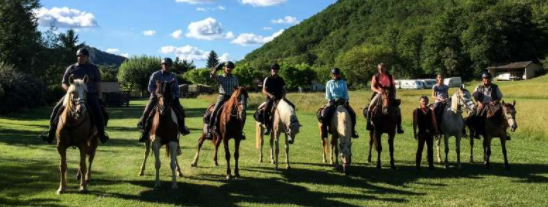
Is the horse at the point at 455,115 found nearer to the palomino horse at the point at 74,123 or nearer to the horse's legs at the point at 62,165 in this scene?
the palomino horse at the point at 74,123

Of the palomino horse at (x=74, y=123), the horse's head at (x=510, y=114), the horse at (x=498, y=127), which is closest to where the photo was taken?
the palomino horse at (x=74, y=123)

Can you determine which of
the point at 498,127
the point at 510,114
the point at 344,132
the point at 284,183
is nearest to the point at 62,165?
the point at 284,183

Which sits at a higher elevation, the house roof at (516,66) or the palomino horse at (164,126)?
the house roof at (516,66)

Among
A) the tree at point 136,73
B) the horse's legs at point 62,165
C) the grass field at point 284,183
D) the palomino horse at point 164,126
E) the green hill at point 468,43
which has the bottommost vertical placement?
the grass field at point 284,183

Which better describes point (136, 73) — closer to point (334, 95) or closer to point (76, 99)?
point (334, 95)

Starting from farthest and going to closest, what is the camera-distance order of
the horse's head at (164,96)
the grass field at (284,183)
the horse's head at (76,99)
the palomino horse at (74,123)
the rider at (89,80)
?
the rider at (89,80) → the horse's head at (164,96) → the grass field at (284,183) → the palomino horse at (74,123) → the horse's head at (76,99)

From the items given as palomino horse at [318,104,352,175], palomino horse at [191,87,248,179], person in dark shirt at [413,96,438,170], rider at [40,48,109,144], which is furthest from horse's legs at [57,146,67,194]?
person in dark shirt at [413,96,438,170]

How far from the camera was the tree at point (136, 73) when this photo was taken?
311 ft

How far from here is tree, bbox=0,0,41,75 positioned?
38.2 meters

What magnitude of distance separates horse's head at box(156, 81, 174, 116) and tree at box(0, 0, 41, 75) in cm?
3430

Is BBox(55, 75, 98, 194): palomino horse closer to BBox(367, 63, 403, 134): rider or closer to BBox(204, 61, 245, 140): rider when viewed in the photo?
BBox(204, 61, 245, 140): rider

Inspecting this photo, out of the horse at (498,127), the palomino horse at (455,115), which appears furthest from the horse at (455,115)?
the horse at (498,127)

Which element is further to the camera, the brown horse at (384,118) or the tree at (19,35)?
the tree at (19,35)

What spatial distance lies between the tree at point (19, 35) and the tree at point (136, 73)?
51124 mm
